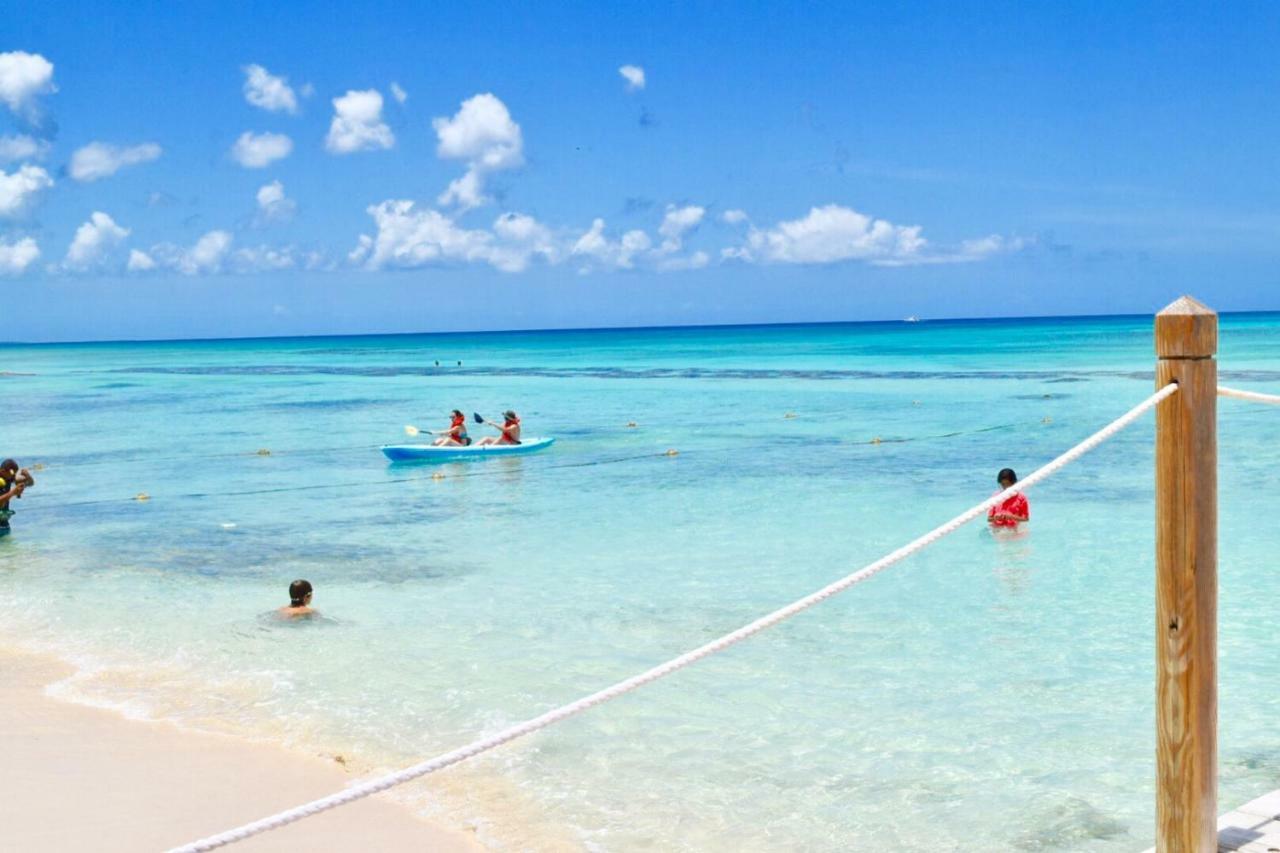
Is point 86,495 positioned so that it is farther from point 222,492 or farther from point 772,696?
point 772,696

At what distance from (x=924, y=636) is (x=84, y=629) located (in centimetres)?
762

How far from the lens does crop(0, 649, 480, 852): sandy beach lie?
6.79 m

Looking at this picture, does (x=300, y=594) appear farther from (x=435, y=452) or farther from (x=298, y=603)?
(x=435, y=452)

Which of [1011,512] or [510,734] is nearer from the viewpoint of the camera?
[510,734]

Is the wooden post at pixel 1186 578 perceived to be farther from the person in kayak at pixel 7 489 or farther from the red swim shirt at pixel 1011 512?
the person in kayak at pixel 7 489

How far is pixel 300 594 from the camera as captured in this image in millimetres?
12102

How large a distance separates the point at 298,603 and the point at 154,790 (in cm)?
466

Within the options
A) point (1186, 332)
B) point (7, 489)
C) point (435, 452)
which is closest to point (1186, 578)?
point (1186, 332)

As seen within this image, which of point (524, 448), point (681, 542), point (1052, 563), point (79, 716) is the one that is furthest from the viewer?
point (524, 448)

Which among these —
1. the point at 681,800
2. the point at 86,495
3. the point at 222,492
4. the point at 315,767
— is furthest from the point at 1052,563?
the point at 86,495

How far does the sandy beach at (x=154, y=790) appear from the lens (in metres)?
6.79

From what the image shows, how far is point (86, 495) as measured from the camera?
22484mm

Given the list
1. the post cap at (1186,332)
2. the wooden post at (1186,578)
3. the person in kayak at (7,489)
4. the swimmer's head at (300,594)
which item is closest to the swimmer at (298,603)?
the swimmer's head at (300,594)

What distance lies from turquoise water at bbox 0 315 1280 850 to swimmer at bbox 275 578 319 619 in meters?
0.27
